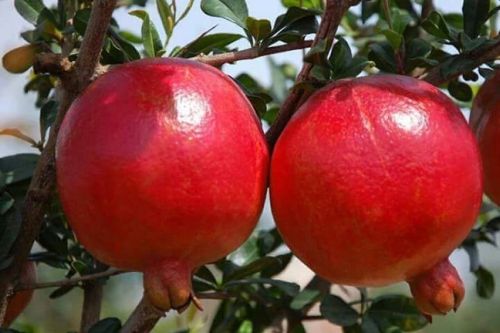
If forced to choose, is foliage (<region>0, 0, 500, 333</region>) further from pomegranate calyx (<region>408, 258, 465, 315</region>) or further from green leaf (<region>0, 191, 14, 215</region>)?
pomegranate calyx (<region>408, 258, 465, 315</region>)

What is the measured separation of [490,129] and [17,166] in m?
0.55

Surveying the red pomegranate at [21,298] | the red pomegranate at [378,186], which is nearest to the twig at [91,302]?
the red pomegranate at [21,298]

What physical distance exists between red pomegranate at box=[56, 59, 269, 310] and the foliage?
0.45 ft

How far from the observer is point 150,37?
42.9 inches

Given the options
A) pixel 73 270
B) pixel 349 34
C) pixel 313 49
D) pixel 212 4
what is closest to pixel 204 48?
pixel 212 4

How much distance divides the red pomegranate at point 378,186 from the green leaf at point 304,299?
1.50 feet

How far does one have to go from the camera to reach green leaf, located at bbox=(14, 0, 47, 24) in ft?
4.16

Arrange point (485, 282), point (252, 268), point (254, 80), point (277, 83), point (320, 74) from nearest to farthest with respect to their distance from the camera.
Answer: point (320, 74) → point (252, 268) → point (254, 80) → point (485, 282) → point (277, 83)

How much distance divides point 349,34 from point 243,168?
0.92m

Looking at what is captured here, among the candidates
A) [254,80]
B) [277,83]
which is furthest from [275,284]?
[277,83]

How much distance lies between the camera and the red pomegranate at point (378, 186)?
2.89 ft

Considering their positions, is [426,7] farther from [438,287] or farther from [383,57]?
[438,287]

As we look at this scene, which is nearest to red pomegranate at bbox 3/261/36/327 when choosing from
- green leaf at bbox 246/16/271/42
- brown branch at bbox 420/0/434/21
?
green leaf at bbox 246/16/271/42

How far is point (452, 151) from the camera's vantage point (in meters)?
0.91
